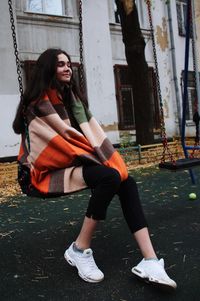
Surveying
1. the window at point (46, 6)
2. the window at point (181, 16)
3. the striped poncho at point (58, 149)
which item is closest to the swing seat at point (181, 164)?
the striped poncho at point (58, 149)

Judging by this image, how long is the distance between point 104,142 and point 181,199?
2.18 metres

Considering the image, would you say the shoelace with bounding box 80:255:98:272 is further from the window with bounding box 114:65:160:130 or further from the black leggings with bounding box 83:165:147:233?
the window with bounding box 114:65:160:130

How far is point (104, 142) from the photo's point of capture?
7.73 ft

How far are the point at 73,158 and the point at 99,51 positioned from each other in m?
9.10

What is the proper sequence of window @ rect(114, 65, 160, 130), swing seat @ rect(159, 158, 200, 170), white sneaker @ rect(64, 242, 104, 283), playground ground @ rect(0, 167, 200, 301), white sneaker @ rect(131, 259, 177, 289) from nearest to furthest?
white sneaker @ rect(131, 259, 177, 289)
playground ground @ rect(0, 167, 200, 301)
white sneaker @ rect(64, 242, 104, 283)
swing seat @ rect(159, 158, 200, 170)
window @ rect(114, 65, 160, 130)

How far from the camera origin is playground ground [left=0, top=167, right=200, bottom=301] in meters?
2.01

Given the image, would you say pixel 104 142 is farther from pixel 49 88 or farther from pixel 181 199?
pixel 181 199

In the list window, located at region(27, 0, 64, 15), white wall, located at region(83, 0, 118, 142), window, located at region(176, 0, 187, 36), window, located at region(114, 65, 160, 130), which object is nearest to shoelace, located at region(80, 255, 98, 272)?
white wall, located at region(83, 0, 118, 142)

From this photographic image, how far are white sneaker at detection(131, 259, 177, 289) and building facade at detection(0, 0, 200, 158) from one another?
7.69m

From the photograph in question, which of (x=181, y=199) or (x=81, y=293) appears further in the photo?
Result: (x=181, y=199)

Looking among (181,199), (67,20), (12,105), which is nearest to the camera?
(181,199)

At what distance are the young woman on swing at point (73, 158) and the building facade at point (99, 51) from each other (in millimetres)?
7174

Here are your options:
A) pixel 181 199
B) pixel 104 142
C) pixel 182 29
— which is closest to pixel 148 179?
pixel 181 199

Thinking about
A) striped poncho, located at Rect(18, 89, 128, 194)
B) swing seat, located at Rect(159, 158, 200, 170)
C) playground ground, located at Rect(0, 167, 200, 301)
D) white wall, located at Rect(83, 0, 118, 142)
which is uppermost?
white wall, located at Rect(83, 0, 118, 142)
